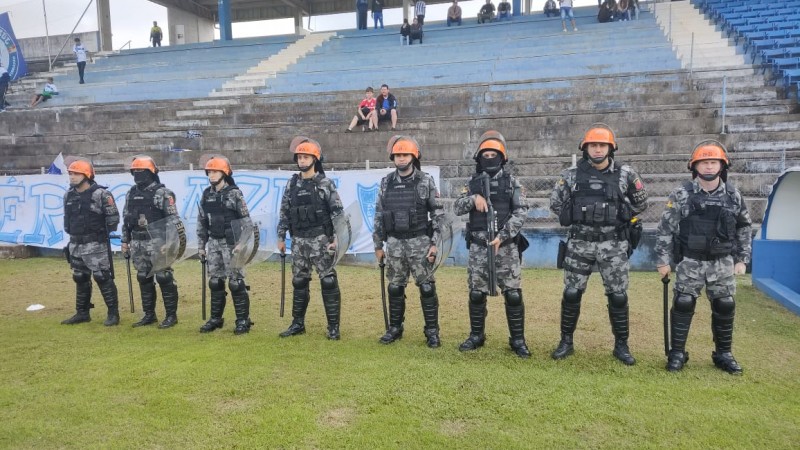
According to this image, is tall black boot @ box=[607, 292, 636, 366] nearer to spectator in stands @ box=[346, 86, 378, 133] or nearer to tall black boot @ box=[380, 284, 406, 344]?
tall black boot @ box=[380, 284, 406, 344]

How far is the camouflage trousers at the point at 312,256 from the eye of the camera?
5.69m

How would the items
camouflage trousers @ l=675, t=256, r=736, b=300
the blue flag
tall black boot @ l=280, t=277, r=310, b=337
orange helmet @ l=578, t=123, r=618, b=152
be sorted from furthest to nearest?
the blue flag
tall black boot @ l=280, t=277, r=310, b=337
orange helmet @ l=578, t=123, r=618, b=152
camouflage trousers @ l=675, t=256, r=736, b=300

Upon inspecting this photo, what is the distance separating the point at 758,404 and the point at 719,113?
31.9ft

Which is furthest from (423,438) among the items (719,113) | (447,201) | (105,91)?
(105,91)

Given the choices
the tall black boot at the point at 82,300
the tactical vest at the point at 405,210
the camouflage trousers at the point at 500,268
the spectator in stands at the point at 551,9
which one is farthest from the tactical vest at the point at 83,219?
the spectator in stands at the point at 551,9

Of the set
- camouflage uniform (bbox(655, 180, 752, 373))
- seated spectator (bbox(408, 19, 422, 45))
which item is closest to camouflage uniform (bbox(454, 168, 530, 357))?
camouflage uniform (bbox(655, 180, 752, 373))

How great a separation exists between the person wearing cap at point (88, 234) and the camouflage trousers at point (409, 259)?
142 inches

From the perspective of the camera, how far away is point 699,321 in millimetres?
6066

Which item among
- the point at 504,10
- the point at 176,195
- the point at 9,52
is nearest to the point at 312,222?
the point at 176,195

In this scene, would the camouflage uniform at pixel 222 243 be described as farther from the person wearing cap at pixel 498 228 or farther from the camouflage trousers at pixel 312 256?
the person wearing cap at pixel 498 228

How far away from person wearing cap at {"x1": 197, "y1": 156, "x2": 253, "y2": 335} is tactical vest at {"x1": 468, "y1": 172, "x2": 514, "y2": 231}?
263 centimetres

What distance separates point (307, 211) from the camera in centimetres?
558

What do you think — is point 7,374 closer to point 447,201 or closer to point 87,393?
point 87,393

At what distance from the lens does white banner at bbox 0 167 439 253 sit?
9984mm
